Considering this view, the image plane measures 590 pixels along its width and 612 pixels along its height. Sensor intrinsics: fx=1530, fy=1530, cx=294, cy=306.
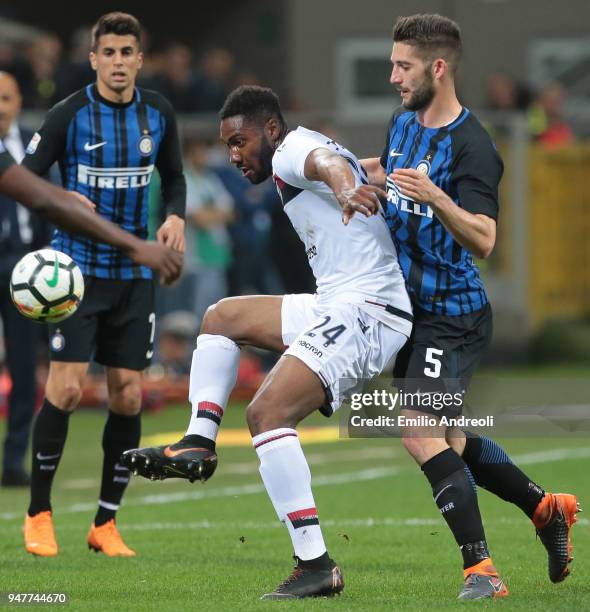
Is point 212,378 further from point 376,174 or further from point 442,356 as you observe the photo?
point 376,174

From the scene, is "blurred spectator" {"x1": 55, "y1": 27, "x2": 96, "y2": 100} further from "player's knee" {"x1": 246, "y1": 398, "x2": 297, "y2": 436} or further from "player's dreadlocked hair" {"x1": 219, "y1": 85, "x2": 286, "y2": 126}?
"player's knee" {"x1": 246, "y1": 398, "x2": 297, "y2": 436}

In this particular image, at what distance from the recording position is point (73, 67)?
56.3ft

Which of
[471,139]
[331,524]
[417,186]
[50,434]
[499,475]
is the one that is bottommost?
[331,524]

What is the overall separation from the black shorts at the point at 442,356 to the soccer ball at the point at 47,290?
156 centimetres

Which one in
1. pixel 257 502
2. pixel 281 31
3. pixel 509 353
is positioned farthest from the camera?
pixel 281 31

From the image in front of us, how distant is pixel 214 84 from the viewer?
19.8 m

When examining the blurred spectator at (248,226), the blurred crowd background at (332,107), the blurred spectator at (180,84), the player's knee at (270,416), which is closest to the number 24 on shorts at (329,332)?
the player's knee at (270,416)

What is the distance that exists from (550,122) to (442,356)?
1523 centimetres

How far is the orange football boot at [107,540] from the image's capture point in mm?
8141

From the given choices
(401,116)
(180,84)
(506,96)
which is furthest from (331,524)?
(506,96)

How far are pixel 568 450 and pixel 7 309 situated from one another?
5008mm

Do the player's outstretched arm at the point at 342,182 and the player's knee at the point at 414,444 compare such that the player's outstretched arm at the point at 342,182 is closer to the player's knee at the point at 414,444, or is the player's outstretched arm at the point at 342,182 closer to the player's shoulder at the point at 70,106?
the player's knee at the point at 414,444

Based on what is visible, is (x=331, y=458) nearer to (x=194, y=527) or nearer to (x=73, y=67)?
(x=194, y=527)

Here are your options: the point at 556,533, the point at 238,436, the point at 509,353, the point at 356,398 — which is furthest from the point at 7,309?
the point at 509,353
